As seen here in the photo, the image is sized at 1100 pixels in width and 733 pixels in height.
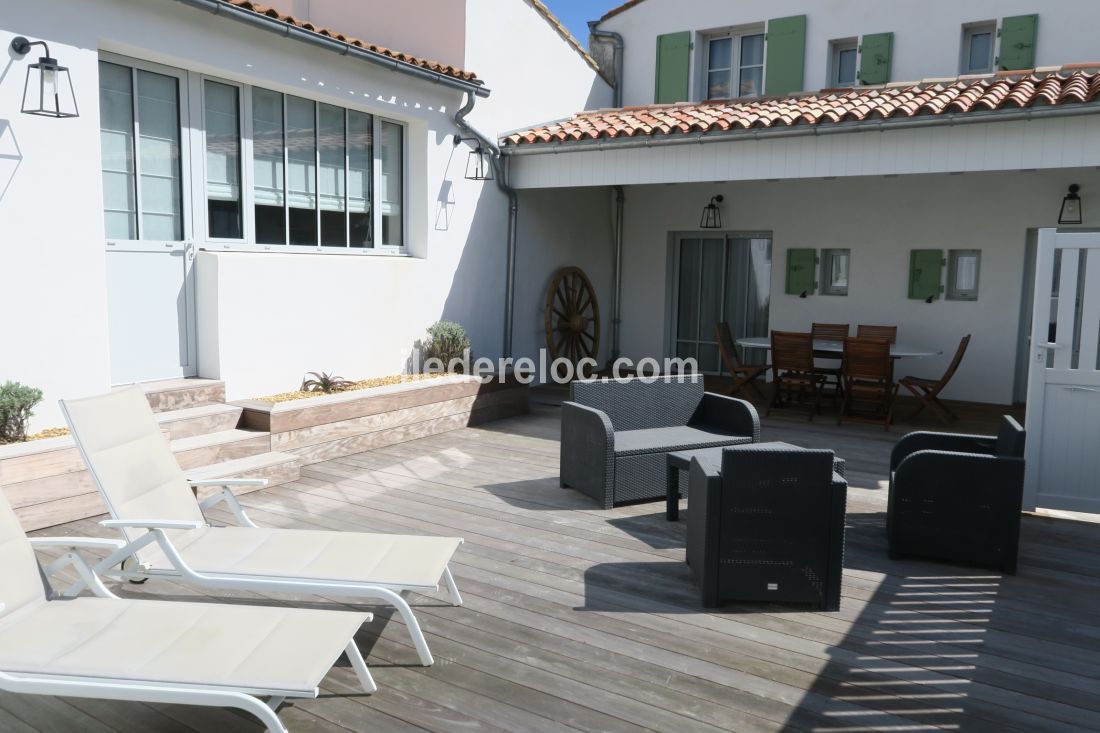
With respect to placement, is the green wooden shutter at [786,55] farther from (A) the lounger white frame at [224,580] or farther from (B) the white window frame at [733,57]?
(A) the lounger white frame at [224,580]

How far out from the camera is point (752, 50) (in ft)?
40.0

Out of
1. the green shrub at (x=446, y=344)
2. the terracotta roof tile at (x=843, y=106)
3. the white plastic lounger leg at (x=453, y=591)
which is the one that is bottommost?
the white plastic lounger leg at (x=453, y=591)

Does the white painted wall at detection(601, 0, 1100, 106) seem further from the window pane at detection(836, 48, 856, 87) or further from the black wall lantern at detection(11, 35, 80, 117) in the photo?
the black wall lantern at detection(11, 35, 80, 117)

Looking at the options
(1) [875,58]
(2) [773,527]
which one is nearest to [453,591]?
(2) [773,527]

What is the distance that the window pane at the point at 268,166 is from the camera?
777 centimetres

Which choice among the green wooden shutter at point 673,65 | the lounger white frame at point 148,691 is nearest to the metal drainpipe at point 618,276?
the green wooden shutter at point 673,65

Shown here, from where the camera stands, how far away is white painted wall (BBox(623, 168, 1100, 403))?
10422 mm

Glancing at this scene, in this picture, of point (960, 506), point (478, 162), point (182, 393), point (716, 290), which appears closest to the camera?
point (960, 506)

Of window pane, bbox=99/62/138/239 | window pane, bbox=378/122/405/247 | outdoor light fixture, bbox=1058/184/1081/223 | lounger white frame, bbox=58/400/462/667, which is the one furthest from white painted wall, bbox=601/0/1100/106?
lounger white frame, bbox=58/400/462/667

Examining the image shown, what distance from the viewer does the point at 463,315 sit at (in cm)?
1014

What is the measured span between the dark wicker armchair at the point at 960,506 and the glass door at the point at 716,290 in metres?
7.59

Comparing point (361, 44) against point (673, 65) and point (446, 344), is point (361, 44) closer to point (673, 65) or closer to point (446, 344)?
point (446, 344)

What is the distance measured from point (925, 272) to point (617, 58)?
554 cm

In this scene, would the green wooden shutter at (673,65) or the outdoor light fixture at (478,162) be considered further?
the green wooden shutter at (673,65)
